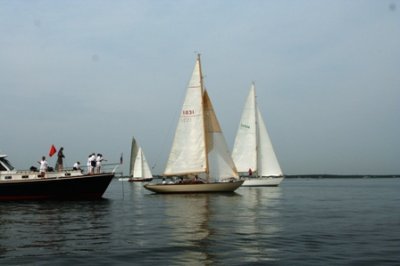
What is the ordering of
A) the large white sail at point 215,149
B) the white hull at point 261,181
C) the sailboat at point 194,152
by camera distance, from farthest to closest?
the white hull at point 261,181, the large white sail at point 215,149, the sailboat at point 194,152

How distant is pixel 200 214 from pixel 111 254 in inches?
459

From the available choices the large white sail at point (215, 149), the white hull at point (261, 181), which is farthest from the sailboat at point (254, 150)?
the large white sail at point (215, 149)

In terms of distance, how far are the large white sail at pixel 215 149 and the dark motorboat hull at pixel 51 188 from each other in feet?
39.6

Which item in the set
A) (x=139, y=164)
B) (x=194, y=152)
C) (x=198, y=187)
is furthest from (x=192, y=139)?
(x=139, y=164)

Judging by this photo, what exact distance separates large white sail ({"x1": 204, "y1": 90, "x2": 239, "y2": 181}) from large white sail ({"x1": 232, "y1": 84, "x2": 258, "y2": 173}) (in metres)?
16.6

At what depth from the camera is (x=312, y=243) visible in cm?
1534

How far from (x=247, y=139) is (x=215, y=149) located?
57.0 ft

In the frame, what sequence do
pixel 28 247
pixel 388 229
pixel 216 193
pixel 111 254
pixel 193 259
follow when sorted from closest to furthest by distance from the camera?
1. pixel 193 259
2. pixel 111 254
3. pixel 28 247
4. pixel 388 229
5. pixel 216 193

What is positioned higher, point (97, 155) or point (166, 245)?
point (97, 155)

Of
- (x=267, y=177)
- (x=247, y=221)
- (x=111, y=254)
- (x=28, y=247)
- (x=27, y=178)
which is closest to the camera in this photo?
(x=111, y=254)

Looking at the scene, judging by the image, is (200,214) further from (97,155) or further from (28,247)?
(97,155)

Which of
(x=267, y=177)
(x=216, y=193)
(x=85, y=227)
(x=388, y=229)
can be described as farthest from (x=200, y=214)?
(x=267, y=177)

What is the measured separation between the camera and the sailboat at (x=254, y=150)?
6112cm

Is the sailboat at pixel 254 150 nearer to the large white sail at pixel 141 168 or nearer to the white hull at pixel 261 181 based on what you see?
the white hull at pixel 261 181
